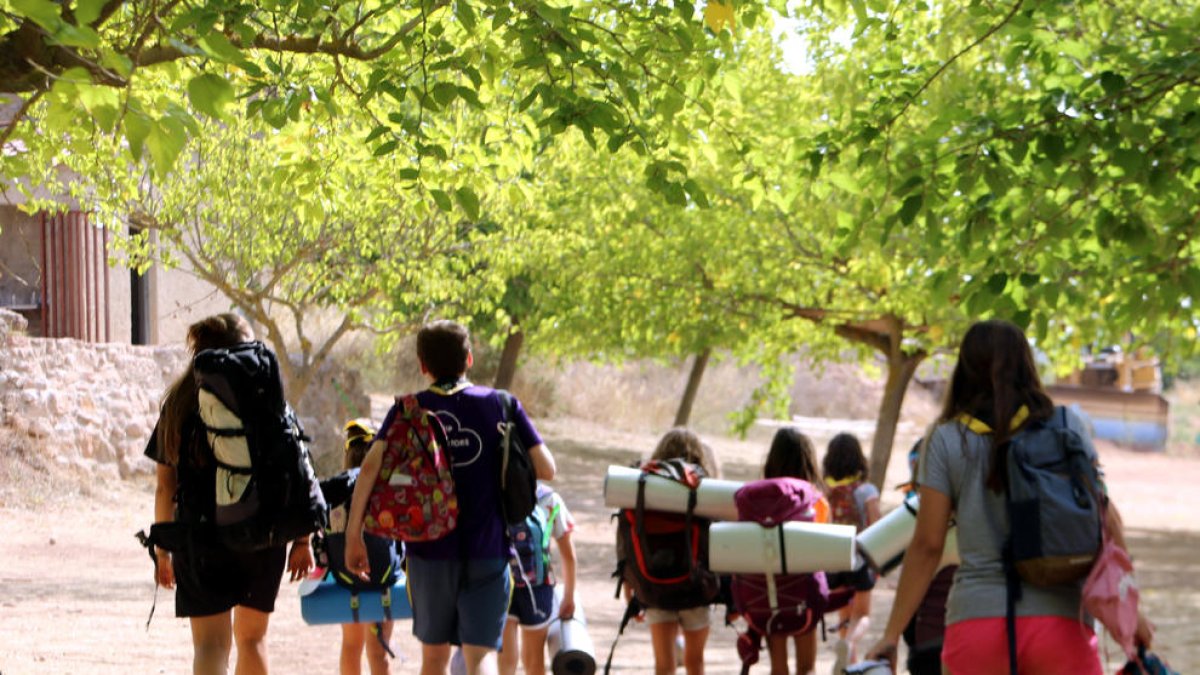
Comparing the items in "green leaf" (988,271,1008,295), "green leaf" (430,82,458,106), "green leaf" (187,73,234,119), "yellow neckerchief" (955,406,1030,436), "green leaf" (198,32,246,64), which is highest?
"green leaf" (430,82,458,106)

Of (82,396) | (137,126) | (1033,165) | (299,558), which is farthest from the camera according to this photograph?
(82,396)

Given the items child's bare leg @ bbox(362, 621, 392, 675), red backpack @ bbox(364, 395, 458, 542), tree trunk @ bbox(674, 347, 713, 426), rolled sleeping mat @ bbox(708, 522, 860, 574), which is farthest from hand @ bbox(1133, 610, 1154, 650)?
tree trunk @ bbox(674, 347, 713, 426)

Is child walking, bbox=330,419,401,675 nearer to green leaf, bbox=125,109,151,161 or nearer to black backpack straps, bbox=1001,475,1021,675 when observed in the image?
green leaf, bbox=125,109,151,161

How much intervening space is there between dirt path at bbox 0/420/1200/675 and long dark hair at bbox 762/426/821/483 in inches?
111

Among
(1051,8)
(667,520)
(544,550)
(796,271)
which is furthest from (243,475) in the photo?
(796,271)

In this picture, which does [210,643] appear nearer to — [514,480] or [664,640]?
[514,480]

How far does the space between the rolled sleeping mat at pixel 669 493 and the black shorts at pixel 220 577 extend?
1867 mm

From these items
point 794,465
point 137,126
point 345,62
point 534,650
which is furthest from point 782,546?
point 137,126

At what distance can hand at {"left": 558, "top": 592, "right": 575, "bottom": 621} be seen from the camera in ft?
23.7

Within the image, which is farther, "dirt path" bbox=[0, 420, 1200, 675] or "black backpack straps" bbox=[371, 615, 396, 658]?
"dirt path" bbox=[0, 420, 1200, 675]

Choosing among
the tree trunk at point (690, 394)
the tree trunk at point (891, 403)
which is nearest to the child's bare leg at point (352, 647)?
the tree trunk at point (891, 403)

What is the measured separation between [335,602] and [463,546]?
1.16 m

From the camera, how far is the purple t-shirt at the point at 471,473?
5887 millimetres

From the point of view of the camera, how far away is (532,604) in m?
6.95
